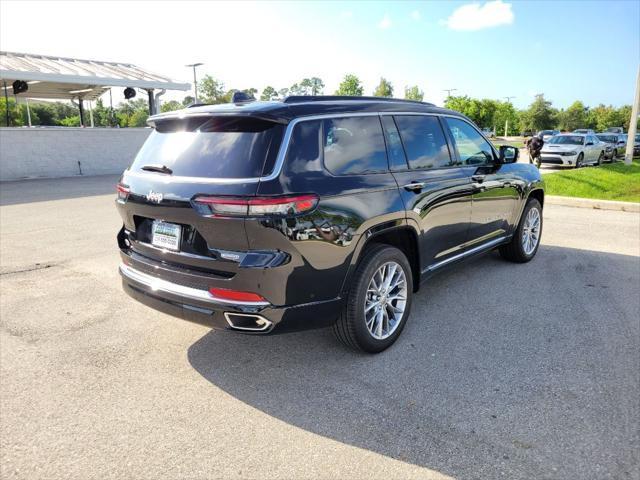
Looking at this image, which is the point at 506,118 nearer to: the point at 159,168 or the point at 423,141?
the point at 423,141

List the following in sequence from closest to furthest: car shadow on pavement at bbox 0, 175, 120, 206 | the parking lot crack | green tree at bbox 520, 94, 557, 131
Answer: the parking lot crack < car shadow on pavement at bbox 0, 175, 120, 206 < green tree at bbox 520, 94, 557, 131

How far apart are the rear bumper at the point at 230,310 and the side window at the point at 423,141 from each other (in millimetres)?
1550

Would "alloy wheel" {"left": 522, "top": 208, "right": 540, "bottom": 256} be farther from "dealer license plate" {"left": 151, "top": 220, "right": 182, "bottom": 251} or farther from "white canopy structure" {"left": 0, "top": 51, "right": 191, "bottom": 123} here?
"white canopy structure" {"left": 0, "top": 51, "right": 191, "bottom": 123}

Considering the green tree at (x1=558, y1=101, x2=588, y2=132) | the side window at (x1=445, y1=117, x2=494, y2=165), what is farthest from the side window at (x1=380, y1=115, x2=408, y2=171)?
the green tree at (x1=558, y1=101, x2=588, y2=132)

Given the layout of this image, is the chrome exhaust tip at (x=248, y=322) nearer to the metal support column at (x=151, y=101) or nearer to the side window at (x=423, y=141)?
the side window at (x=423, y=141)

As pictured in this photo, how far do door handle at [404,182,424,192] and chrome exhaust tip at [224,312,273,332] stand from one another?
1.59m

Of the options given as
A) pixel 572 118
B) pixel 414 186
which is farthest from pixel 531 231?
pixel 572 118

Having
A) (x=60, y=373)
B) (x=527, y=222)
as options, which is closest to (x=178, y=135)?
(x=60, y=373)

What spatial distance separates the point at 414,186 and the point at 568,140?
23067mm

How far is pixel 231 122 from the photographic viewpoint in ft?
10.1

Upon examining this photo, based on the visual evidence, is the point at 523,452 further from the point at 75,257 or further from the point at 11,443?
the point at 75,257

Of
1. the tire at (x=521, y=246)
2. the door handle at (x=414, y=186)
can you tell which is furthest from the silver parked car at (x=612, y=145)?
the door handle at (x=414, y=186)

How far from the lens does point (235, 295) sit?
9.52ft

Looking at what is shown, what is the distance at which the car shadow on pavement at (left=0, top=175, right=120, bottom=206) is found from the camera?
12367mm
